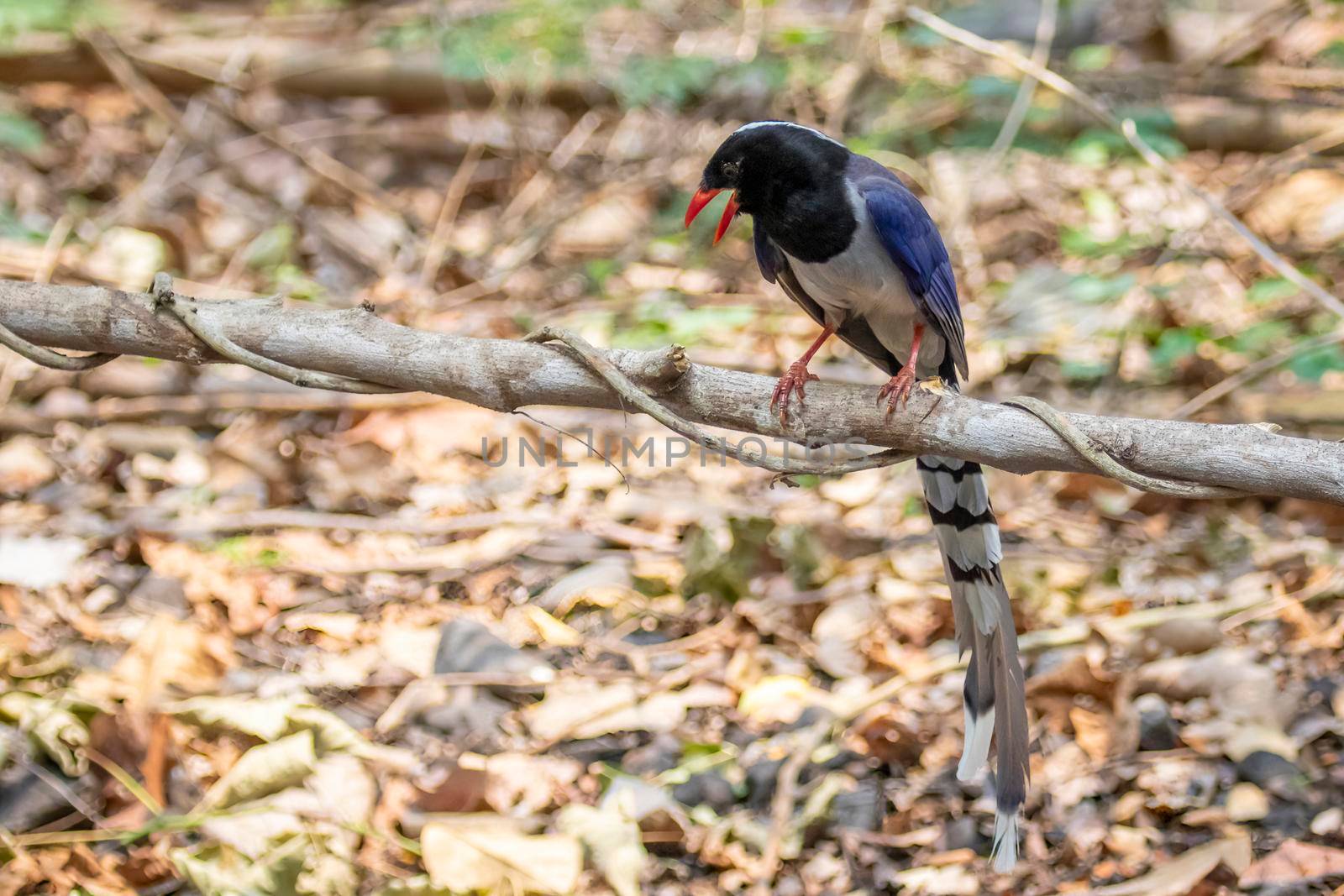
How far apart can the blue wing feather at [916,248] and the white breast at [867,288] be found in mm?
23

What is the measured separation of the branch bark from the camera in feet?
6.65

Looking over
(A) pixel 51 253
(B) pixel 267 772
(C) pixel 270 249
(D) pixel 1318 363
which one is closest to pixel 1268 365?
(D) pixel 1318 363

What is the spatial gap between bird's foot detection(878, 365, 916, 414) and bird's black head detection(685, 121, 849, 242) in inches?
20.1

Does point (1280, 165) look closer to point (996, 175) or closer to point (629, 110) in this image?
point (996, 175)

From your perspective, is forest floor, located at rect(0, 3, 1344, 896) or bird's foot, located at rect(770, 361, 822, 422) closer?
bird's foot, located at rect(770, 361, 822, 422)

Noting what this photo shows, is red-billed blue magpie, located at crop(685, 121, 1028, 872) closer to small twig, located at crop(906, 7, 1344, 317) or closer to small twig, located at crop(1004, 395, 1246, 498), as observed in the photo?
small twig, located at crop(1004, 395, 1246, 498)

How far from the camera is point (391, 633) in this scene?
3.80 meters

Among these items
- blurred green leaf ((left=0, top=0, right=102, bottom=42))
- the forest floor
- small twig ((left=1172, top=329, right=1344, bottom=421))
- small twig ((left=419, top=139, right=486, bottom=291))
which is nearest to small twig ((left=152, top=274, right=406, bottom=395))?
the forest floor

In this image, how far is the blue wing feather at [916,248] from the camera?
2.64 meters

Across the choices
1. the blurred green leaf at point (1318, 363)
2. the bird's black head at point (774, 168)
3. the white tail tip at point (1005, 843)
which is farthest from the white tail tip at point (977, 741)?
the blurred green leaf at point (1318, 363)

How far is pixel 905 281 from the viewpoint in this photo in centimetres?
272

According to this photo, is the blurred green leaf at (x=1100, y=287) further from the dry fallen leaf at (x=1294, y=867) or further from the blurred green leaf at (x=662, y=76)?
the dry fallen leaf at (x=1294, y=867)

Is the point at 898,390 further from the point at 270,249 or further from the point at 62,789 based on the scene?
the point at 270,249

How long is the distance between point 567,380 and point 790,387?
41cm
